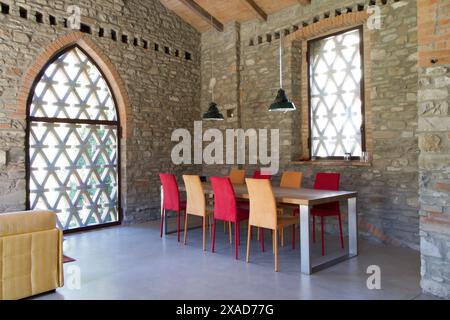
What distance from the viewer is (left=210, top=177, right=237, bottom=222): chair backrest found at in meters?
4.07

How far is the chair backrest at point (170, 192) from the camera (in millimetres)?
4930

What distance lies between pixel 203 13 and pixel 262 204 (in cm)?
441

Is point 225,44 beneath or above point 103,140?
above

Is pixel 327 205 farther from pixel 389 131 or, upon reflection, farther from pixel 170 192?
pixel 170 192

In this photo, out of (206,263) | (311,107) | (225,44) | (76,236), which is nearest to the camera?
(206,263)

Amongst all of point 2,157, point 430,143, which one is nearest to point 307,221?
point 430,143

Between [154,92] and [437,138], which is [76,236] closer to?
[154,92]

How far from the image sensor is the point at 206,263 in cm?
387

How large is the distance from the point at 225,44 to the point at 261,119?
69.3 inches

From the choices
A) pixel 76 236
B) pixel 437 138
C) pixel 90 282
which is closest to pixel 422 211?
pixel 437 138

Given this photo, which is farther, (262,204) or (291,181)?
(291,181)

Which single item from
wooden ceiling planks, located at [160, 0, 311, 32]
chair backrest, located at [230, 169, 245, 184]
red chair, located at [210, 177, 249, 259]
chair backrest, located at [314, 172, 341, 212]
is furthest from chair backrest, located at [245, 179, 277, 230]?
wooden ceiling planks, located at [160, 0, 311, 32]

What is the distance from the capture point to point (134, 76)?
619 cm

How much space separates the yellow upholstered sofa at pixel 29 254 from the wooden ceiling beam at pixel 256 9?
15.4ft
